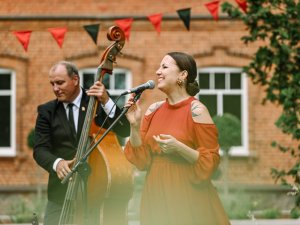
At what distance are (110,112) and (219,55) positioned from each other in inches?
582

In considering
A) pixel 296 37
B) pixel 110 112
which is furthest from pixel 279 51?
pixel 110 112

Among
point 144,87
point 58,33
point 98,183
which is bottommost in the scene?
point 98,183

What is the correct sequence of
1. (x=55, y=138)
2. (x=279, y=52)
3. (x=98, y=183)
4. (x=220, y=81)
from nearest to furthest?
1. (x=98, y=183)
2. (x=55, y=138)
3. (x=279, y=52)
4. (x=220, y=81)

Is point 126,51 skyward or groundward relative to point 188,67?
groundward

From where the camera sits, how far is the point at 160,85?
6.79 meters

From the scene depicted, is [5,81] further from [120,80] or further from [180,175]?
[180,175]

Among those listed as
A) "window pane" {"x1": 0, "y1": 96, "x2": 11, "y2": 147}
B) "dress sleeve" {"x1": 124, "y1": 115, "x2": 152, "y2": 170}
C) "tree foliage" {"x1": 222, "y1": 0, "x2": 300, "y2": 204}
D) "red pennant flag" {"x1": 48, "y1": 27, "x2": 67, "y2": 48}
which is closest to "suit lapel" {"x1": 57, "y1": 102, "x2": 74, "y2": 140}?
"dress sleeve" {"x1": 124, "y1": 115, "x2": 152, "y2": 170}

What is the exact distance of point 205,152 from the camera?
6.64m

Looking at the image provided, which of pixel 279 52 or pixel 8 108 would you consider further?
pixel 8 108

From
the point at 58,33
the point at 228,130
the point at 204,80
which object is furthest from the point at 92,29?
the point at 204,80

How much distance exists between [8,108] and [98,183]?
15133mm

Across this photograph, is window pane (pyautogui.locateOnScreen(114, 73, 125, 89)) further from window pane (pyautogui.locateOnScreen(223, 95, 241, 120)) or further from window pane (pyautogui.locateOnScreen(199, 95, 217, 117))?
window pane (pyautogui.locateOnScreen(223, 95, 241, 120))

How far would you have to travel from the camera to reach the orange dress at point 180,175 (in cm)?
668

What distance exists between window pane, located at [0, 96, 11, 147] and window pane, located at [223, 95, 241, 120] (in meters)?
4.07
